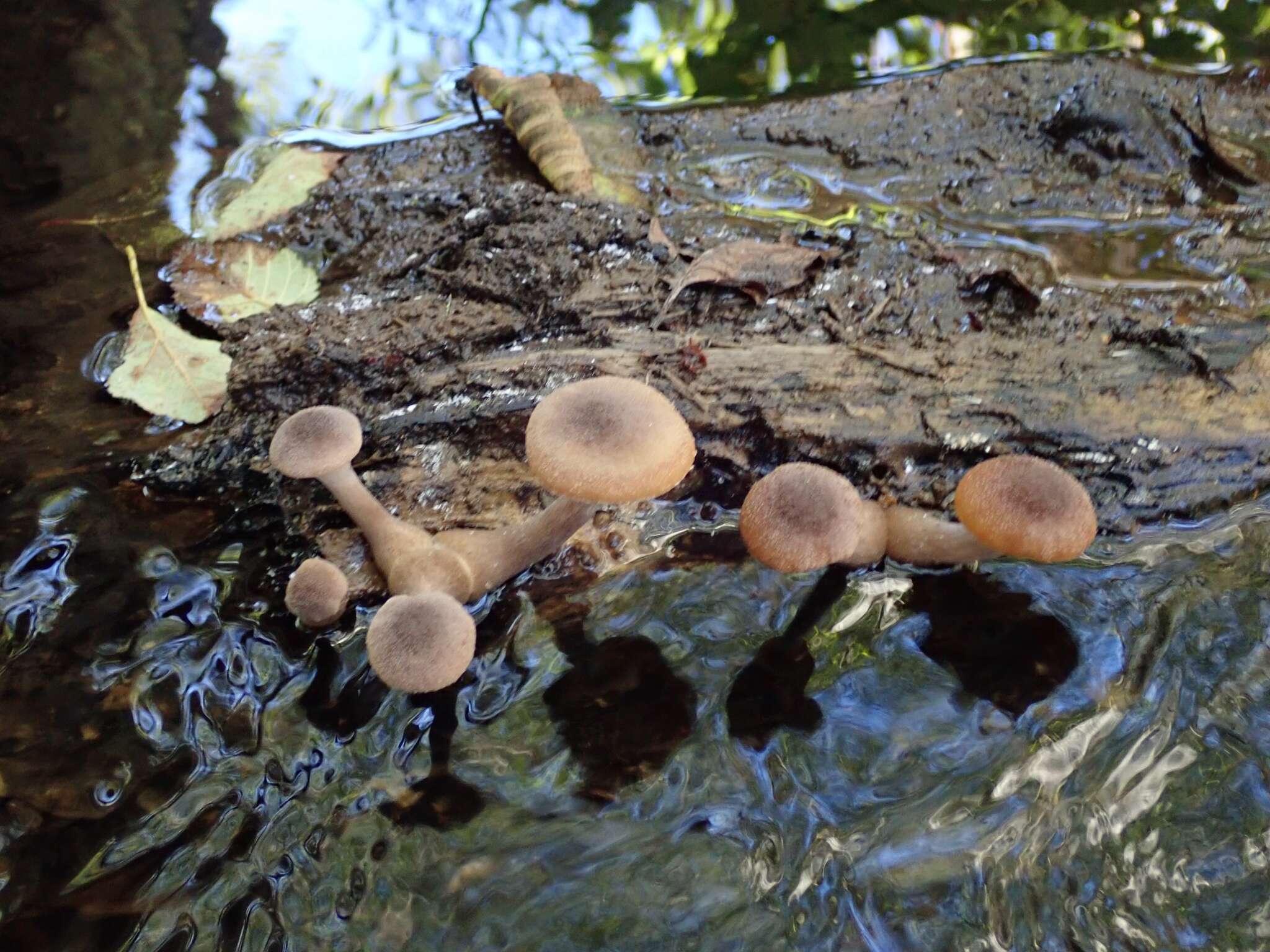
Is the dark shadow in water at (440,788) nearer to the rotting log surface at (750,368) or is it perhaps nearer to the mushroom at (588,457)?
the mushroom at (588,457)

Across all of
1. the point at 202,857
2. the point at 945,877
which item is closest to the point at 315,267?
the point at 202,857

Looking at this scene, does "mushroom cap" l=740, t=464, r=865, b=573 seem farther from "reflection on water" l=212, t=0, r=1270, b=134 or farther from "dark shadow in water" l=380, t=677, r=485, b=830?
"reflection on water" l=212, t=0, r=1270, b=134

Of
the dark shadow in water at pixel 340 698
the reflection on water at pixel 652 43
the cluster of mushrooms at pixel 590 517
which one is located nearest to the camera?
the cluster of mushrooms at pixel 590 517

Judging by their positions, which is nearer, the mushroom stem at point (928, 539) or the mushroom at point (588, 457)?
the mushroom at point (588, 457)

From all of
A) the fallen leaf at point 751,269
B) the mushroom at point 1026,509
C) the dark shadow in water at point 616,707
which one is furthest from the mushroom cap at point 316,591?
the mushroom at point 1026,509

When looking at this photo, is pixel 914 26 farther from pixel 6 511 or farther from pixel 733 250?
pixel 6 511

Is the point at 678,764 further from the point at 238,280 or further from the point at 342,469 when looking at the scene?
the point at 238,280
